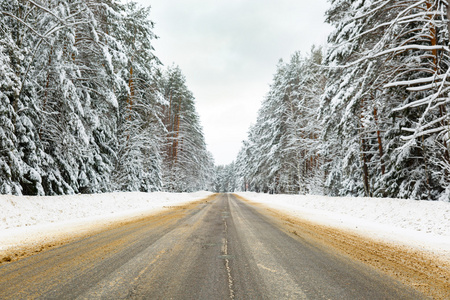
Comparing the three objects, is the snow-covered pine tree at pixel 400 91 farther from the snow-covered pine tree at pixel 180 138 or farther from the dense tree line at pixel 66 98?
the snow-covered pine tree at pixel 180 138

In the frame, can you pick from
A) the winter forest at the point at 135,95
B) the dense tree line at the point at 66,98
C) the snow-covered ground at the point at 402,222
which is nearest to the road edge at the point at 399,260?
the snow-covered ground at the point at 402,222

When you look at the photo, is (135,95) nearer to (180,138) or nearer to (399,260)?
(180,138)

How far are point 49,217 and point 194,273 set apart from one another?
6.77m

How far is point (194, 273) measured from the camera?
2605mm

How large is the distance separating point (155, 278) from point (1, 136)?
8.12m

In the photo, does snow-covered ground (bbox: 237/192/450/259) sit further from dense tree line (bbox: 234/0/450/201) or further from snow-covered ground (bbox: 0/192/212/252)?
snow-covered ground (bbox: 0/192/212/252)


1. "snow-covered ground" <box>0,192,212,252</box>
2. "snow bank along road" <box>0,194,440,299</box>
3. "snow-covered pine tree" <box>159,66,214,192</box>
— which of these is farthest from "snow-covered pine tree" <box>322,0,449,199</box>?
"snow-covered pine tree" <box>159,66,214,192</box>

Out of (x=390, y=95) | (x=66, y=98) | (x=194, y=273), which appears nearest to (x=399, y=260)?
(x=194, y=273)

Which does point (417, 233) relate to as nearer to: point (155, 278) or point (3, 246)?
point (155, 278)

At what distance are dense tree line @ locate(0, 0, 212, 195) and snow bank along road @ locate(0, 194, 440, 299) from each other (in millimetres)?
6000

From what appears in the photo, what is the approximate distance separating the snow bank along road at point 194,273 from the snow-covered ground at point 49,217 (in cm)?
132

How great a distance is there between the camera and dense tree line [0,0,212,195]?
7.62 m

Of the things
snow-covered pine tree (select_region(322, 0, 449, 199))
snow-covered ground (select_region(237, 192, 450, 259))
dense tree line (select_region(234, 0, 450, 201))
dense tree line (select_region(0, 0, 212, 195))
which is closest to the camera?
snow-covered ground (select_region(237, 192, 450, 259))

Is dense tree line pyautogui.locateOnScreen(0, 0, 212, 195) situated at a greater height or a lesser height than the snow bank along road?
greater
